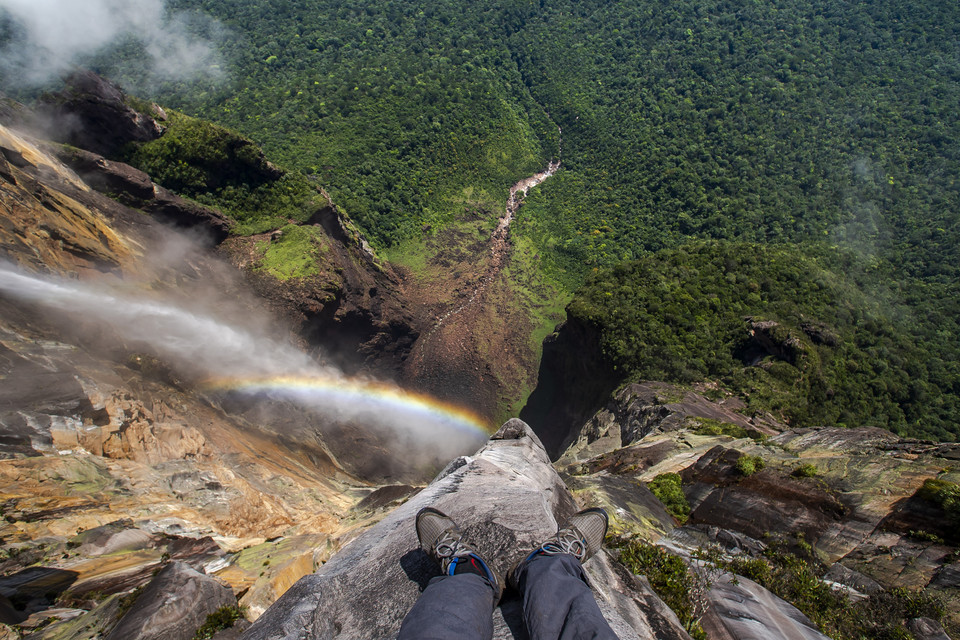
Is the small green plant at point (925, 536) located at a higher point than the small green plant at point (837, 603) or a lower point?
higher

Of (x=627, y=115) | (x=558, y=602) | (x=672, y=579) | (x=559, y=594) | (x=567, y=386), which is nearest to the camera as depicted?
(x=558, y=602)

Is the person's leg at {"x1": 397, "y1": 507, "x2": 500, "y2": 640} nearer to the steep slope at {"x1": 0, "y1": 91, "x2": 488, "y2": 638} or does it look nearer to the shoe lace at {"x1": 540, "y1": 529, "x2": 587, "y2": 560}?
the shoe lace at {"x1": 540, "y1": 529, "x2": 587, "y2": 560}

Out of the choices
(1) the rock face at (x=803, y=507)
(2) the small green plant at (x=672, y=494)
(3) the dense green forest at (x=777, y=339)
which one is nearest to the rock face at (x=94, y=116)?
(3) the dense green forest at (x=777, y=339)

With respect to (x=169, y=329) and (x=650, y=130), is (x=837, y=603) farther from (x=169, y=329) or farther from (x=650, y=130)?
(x=650, y=130)

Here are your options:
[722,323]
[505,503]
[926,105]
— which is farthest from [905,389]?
[926,105]

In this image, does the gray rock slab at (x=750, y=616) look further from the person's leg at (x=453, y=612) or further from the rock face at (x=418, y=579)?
the person's leg at (x=453, y=612)

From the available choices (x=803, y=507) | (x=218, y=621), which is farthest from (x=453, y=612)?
(x=803, y=507)
